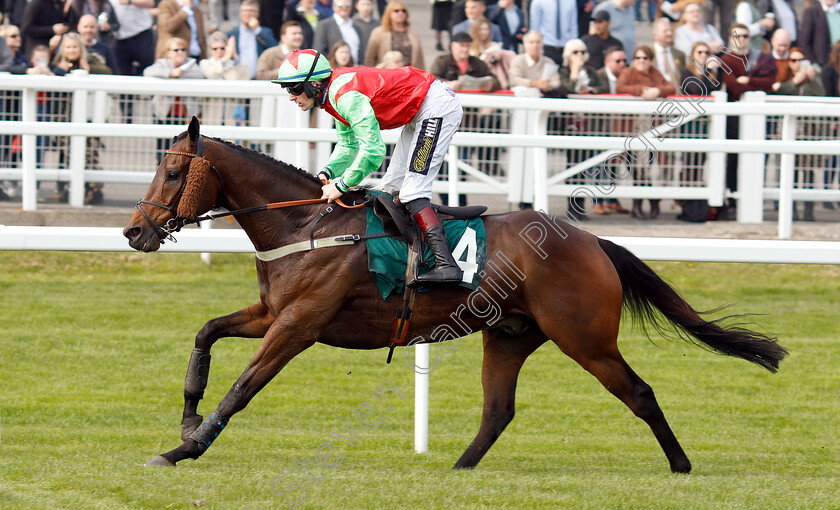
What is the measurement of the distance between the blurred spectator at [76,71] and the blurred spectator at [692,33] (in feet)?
17.6

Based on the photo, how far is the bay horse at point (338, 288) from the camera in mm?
4711

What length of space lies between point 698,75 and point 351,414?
5.34 metres

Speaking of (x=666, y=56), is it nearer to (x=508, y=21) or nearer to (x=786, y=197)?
(x=508, y=21)

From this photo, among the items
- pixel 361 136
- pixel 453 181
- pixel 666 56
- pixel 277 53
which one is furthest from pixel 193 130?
pixel 666 56

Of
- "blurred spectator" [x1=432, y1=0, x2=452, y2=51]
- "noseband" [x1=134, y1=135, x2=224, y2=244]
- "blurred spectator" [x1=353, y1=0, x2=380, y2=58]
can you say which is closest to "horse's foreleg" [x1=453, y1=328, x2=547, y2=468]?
"noseband" [x1=134, y1=135, x2=224, y2=244]

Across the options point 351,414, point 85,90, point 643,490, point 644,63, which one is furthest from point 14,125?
point 644,63

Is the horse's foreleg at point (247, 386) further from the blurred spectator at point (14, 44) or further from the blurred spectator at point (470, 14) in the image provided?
the blurred spectator at point (470, 14)

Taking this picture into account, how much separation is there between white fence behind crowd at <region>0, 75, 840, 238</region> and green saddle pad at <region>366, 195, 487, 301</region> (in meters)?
3.13

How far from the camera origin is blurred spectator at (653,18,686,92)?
10.5 metres

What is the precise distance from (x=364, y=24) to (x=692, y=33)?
10.4 ft

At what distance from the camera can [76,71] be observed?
926 cm

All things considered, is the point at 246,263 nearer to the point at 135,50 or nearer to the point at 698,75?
the point at 135,50

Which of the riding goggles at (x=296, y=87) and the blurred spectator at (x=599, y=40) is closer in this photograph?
the riding goggles at (x=296, y=87)

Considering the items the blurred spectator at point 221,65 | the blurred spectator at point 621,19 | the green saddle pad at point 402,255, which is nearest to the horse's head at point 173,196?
the green saddle pad at point 402,255
